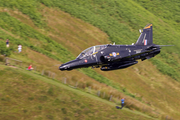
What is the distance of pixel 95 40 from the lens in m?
52.2

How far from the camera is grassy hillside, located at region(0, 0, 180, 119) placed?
39438 millimetres

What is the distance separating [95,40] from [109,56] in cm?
2727

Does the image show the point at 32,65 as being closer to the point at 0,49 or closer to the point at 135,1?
the point at 0,49

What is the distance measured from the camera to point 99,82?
133ft

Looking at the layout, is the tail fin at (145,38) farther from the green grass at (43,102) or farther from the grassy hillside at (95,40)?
the green grass at (43,102)

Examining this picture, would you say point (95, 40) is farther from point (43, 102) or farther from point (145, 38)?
point (43, 102)

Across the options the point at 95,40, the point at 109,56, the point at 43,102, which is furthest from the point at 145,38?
the point at 95,40

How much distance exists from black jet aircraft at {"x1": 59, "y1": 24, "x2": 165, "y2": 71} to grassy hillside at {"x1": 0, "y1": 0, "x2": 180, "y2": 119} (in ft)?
30.2

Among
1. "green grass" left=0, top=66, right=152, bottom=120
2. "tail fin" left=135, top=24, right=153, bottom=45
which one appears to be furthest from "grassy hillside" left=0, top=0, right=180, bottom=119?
"tail fin" left=135, top=24, right=153, bottom=45

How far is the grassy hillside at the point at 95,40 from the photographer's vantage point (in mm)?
39438

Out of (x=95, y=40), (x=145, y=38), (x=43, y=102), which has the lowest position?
(x=43, y=102)

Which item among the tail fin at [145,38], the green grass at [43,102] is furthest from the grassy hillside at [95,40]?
the tail fin at [145,38]

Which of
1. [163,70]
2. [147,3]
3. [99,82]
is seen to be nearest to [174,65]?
[163,70]

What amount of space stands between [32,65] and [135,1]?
181 ft
